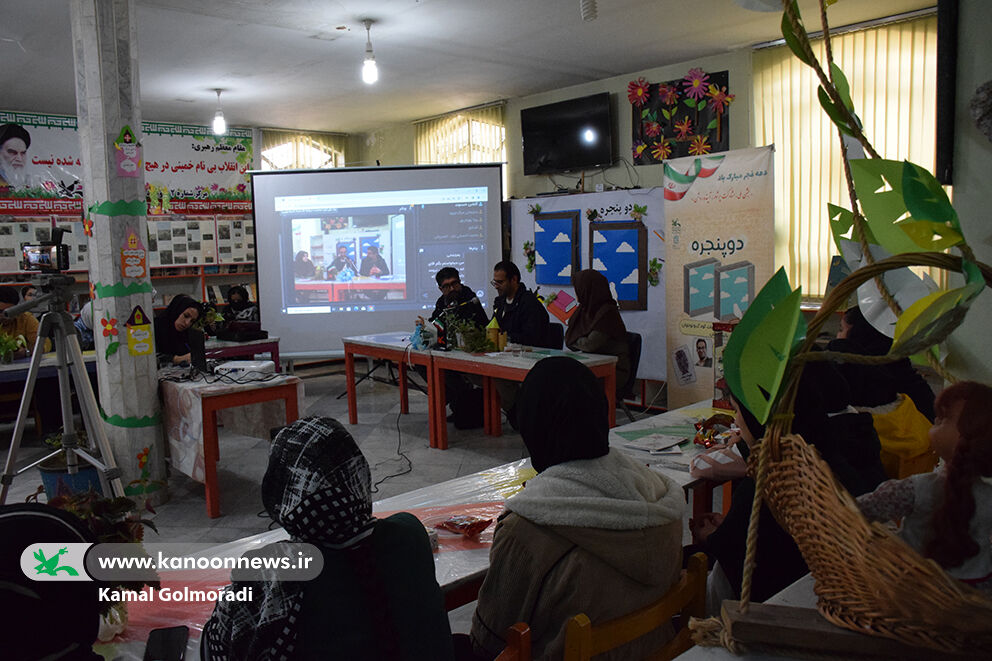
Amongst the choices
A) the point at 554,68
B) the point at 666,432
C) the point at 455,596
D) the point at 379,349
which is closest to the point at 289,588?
the point at 455,596

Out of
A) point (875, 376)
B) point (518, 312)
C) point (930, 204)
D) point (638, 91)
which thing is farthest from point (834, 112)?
point (638, 91)

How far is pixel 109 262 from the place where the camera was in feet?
12.1

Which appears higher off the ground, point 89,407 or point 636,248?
point 636,248

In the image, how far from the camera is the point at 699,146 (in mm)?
5879

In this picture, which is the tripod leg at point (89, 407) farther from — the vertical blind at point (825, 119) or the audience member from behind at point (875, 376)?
the vertical blind at point (825, 119)

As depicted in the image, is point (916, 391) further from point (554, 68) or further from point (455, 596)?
point (554, 68)

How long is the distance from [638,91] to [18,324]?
5414 millimetres

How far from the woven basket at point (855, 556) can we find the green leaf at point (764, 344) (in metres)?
0.04

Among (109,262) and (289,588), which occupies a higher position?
(109,262)

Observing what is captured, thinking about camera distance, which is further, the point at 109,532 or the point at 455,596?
the point at 455,596

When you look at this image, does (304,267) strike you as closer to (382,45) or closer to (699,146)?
(382,45)

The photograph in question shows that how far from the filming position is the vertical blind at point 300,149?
8.88 meters

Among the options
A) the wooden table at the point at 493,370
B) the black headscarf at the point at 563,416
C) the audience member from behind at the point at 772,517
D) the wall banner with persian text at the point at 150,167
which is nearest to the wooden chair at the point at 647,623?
the audience member from behind at the point at 772,517

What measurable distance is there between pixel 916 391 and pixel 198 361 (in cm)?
366
